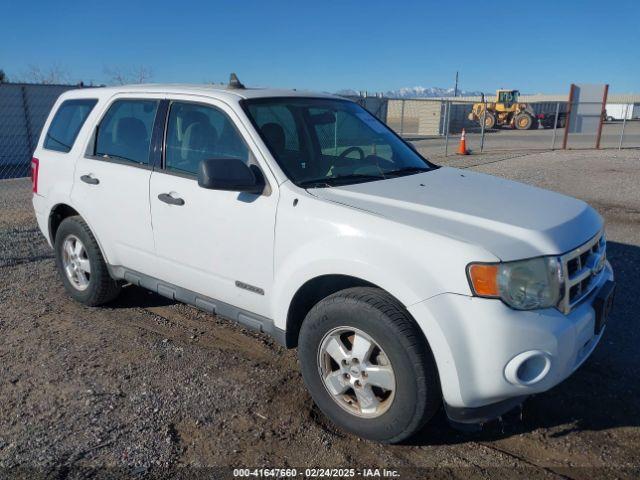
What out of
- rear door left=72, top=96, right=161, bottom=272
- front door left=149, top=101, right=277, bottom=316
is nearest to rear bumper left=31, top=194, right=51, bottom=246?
rear door left=72, top=96, right=161, bottom=272

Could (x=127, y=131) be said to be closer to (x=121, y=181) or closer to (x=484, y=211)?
(x=121, y=181)

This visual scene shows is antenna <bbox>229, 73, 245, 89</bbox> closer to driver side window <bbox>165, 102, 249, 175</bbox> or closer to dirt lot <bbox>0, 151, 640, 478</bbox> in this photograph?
driver side window <bbox>165, 102, 249, 175</bbox>

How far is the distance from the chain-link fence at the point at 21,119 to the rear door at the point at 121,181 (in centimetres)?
1191

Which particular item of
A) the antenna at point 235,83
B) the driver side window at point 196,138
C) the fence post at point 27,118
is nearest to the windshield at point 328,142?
the driver side window at point 196,138

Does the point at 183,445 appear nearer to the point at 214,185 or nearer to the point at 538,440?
the point at 214,185

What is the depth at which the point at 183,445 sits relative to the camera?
312 centimetres

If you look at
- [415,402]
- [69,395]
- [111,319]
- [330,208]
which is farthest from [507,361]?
[111,319]

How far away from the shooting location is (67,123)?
507 cm

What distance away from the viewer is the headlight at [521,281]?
2.63 metres

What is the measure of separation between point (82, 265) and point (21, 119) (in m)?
12.6

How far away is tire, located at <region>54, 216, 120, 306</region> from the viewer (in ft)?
15.5

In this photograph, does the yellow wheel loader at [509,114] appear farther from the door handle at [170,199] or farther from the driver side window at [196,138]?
the door handle at [170,199]

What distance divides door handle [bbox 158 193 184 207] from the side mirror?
1.78 ft

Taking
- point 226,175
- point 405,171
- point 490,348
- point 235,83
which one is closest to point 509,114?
point 405,171
